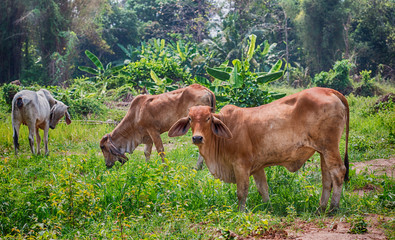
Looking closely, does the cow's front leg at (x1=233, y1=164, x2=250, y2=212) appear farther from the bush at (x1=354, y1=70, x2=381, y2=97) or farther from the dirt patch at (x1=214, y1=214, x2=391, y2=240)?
the bush at (x1=354, y1=70, x2=381, y2=97)

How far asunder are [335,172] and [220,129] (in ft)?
4.63

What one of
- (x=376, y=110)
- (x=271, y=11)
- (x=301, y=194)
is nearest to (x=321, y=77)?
(x=376, y=110)

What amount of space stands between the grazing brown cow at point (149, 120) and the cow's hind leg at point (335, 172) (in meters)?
2.87

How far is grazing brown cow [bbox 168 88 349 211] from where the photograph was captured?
4.48m

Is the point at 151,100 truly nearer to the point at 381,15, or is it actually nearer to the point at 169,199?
the point at 169,199

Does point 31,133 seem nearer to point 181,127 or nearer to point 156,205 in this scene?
point 181,127

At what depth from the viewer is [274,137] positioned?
468cm

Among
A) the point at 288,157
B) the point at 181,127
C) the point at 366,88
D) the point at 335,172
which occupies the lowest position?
the point at 366,88

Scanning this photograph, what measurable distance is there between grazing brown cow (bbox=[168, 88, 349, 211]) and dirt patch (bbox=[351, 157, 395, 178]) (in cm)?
163

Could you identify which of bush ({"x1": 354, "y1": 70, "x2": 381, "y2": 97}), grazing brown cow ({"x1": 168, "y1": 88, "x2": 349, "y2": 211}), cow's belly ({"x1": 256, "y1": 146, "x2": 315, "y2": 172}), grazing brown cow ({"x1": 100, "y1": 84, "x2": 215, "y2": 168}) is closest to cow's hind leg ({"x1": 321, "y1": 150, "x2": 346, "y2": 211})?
grazing brown cow ({"x1": 168, "y1": 88, "x2": 349, "y2": 211})

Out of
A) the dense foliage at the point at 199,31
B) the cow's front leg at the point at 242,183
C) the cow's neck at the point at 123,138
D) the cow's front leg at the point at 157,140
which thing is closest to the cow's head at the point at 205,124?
the cow's front leg at the point at 242,183

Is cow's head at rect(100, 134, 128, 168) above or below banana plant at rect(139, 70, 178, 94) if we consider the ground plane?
below

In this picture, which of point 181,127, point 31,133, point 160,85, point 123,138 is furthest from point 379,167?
point 160,85

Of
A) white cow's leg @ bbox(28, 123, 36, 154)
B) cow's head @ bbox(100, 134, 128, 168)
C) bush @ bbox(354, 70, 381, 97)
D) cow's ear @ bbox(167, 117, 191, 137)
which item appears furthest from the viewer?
bush @ bbox(354, 70, 381, 97)
